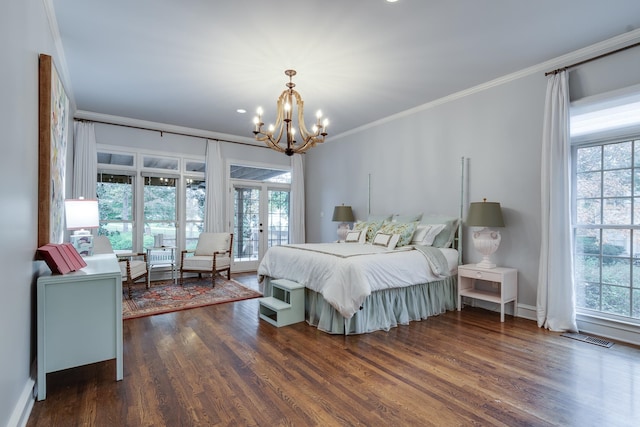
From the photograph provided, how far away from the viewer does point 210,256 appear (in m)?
5.48

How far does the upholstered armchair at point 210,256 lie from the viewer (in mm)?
5230

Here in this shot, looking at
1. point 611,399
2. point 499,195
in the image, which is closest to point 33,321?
point 611,399

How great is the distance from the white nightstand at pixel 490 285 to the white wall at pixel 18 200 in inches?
154

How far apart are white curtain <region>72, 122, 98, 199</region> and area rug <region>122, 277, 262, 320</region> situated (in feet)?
5.51

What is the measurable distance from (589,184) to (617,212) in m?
0.37

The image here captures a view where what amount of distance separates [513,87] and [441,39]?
1390mm

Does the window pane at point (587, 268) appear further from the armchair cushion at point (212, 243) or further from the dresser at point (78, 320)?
the armchair cushion at point (212, 243)

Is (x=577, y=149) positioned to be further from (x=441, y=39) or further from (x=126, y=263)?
(x=126, y=263)

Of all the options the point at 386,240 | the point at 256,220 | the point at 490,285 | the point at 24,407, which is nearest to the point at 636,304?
the point at 490,285

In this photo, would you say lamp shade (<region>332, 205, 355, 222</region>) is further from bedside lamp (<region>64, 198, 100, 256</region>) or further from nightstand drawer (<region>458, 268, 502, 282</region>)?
bedside lamp (<region>64, 198, 100, 256</region>)

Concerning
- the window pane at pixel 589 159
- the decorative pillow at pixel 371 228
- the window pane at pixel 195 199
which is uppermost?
the window pane at pixel 589 159

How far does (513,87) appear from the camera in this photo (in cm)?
375

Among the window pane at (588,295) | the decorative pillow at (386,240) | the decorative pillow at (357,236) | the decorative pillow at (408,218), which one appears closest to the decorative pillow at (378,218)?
the decorative pillow at (408,218)

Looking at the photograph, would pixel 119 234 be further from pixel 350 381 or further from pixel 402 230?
pixel 350 381
